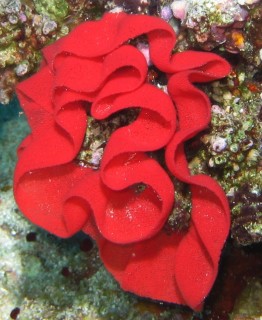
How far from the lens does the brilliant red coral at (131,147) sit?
107 inches

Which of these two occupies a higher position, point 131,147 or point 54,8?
point 54,8

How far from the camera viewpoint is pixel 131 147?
2.69 metres

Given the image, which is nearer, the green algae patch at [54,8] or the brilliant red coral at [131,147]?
the brilliant red coral at [131,147]

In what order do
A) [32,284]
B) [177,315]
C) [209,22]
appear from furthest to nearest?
[32,284] < [177,315] < [209,22]

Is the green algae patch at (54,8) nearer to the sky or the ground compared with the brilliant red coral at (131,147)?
nearer to the sky

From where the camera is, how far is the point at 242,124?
113 inches

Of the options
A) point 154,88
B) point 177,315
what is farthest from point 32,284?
point 154,88

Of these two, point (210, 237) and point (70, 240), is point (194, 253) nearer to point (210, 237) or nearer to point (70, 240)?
point (210, 237)

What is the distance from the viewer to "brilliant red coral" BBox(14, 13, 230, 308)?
107 inches

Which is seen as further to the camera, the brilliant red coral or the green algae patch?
the green algae patch

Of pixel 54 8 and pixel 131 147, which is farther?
pixel 54 8

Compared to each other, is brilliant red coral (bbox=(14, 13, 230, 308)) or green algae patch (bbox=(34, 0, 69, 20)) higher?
green algae patch (bbox=(34, 0, 69, 20))

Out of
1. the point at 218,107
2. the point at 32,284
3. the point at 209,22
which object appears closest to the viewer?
the point at 209,22

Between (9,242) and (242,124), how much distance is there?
3325 millimetres
